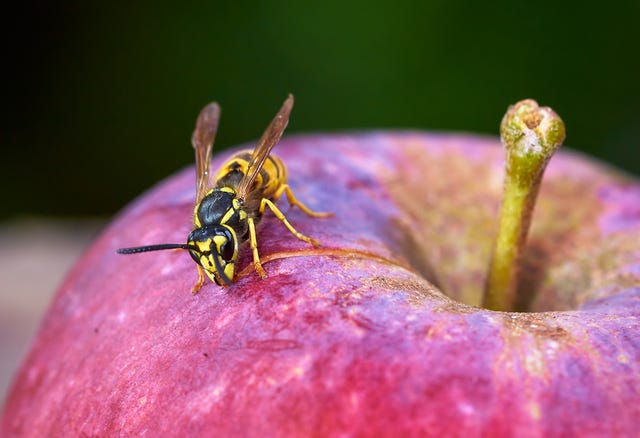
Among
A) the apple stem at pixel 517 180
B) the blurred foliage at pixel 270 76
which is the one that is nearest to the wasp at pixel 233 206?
the apple stem at pixel 517 180

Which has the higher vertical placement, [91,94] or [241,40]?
[241,40]

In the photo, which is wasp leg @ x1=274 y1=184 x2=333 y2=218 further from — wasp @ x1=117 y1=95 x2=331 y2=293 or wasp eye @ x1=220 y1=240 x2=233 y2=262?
wasp eye @ x1=220 y1=240 x2=233 y2=262

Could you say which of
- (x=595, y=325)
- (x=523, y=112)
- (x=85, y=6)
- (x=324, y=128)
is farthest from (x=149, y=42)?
(x=595, y=325)

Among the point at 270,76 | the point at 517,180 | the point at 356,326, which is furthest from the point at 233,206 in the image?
the point at 270,76

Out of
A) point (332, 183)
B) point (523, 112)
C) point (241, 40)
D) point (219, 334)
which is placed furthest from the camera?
point (241, 40)

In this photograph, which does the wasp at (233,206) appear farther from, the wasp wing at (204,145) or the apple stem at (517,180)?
the apple stem at (517,180)

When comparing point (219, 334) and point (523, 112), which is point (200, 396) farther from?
point (523, 112)
